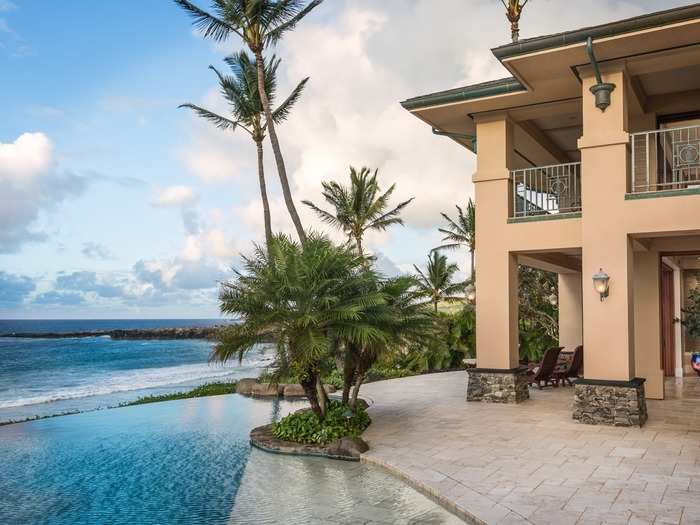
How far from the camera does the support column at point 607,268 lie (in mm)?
9352

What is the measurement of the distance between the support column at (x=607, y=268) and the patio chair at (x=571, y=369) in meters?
4.13

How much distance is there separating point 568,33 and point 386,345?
5.56 metres

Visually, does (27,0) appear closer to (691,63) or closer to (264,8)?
(264,8)

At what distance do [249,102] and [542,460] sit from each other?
1883 centimetres

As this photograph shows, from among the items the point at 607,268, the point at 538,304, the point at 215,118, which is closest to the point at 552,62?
the point at 607,268

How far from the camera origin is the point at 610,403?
9.30m

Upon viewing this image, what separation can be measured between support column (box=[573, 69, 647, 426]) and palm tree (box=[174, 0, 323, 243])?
9.25 metres

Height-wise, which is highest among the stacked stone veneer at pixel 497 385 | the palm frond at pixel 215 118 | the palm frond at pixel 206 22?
the palm frond at pixel 206 22

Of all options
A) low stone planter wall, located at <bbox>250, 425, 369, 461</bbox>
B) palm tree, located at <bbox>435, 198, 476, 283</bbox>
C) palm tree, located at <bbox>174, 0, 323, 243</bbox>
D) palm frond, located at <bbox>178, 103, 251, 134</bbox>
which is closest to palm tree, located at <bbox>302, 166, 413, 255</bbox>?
palm tree, located at <bbox>435, 198, 476, 283</bbox>

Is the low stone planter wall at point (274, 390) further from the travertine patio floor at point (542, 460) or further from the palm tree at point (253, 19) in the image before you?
the palm tree at point (253, 19)

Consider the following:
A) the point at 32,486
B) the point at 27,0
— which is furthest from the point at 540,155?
the point at 27,0

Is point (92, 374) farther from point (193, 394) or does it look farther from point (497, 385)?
point (497, 385)

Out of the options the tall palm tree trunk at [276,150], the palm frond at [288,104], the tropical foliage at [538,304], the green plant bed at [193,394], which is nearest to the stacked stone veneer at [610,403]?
the green plant bed at [193,394]

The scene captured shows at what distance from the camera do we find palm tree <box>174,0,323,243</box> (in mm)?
17594
